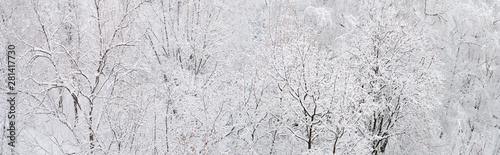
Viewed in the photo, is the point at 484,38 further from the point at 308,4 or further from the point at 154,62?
the point at 154,62

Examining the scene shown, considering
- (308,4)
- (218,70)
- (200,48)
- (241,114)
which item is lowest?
(241,114)

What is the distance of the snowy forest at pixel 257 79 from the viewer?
11.0m

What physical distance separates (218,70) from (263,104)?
12.6ft

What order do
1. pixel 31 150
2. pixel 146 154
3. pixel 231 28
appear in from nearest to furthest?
pixel 31 150 < pixel 146 154 < pixel 231 28

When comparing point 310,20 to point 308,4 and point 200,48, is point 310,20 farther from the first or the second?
point 200,48

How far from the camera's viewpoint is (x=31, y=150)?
34.2ft

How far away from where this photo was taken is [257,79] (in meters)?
13.0

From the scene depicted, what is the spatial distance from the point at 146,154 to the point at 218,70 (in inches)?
208

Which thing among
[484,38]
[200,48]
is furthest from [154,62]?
[484,38]

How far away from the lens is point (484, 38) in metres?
16.2

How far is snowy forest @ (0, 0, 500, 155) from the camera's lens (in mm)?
10969

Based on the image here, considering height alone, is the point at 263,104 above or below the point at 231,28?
below

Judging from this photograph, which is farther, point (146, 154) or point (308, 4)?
point (308, 4)

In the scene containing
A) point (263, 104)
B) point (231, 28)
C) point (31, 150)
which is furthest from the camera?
point (231, 28)
